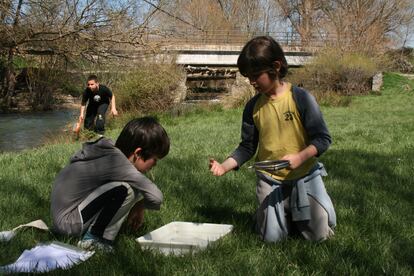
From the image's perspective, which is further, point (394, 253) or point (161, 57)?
point (161, 57)

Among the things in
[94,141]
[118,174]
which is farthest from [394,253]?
[94,141]

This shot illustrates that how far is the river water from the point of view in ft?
53.8

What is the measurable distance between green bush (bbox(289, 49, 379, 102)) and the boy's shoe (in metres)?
25.9

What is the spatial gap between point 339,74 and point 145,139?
27125mm

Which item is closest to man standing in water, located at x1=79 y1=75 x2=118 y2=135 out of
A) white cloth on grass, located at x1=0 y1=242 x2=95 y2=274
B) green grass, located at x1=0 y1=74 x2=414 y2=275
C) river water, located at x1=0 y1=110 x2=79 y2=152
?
river water, located at x1=0 y1=110 x2=79 y2=152

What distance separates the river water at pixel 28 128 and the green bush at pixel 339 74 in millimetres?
13806

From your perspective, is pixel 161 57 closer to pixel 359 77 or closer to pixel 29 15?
pixel 29 15

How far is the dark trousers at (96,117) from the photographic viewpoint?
468 inches

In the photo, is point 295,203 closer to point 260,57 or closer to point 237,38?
point 260,57

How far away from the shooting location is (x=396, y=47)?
42656 mm

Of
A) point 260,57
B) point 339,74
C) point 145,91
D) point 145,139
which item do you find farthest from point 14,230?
point 339,74

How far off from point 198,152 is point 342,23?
30.8m

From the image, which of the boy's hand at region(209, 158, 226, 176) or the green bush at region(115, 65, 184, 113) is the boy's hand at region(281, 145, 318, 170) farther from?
the green bush at region(115, 65, 184, 113)

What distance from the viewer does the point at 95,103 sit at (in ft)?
39.7
